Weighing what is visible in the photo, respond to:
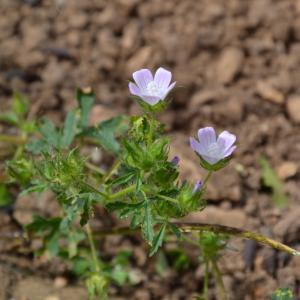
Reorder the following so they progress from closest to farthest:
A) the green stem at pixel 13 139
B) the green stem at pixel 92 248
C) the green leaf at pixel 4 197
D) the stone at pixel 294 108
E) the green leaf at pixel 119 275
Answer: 1. the green stem at pixel 92 248
2. the green leaf at pixel 119 275
3. the green leaf at pixel 4 197
4. the green stem at pixel 13 139
5. the stone at pixel 294 108

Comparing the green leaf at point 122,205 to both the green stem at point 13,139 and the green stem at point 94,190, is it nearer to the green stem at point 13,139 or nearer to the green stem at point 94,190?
the green stem at point 94,190

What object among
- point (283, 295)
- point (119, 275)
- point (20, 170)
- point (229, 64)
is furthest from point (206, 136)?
point (229, 64)

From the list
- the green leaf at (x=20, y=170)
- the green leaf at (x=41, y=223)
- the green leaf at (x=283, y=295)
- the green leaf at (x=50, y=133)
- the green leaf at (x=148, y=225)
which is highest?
the green leaf at (x=50, y=133)

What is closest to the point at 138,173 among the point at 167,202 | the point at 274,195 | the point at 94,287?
the point at 167,202

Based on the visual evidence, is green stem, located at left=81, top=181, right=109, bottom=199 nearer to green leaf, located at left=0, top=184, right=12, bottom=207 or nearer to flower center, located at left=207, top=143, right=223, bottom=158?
flower center, located at left=207, top=143, right=223, bottom=158

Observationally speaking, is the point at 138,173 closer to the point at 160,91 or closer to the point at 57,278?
the point at 160,91

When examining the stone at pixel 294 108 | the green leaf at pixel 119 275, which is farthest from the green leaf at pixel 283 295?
the stone at pixel 294 108
